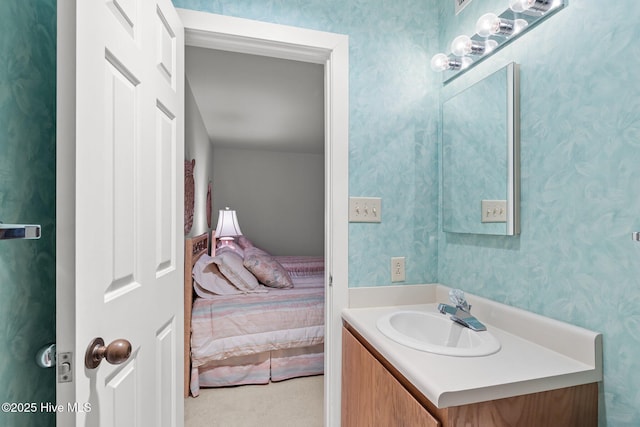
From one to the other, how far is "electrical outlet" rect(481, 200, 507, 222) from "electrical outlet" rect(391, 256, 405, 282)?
0.42m

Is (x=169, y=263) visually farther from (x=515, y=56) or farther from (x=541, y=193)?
(x=515, y=56)

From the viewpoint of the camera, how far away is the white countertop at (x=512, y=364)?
2.58 feet

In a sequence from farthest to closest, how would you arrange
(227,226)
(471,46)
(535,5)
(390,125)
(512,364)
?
1. (227,226)
2. (390,125)
3. (471,46)
4. (535,5)
5. (512,364)

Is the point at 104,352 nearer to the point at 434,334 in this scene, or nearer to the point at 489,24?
the point at 434,334

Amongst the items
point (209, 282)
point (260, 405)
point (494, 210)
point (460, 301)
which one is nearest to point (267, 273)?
point (209, 282)

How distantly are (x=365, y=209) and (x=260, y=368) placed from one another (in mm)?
1577

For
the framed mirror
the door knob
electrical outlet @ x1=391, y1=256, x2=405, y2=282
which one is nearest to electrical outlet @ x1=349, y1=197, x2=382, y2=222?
electrical outlet @ x1=391, y1=256, x2=405, y2=282

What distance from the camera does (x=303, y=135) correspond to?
4.39m

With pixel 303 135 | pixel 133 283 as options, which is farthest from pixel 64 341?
pixel 303 135

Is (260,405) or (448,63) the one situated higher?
(448,63)

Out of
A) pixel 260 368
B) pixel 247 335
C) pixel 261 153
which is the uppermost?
pixel 261 153

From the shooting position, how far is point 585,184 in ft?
2.98

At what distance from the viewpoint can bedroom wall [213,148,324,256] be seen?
201 inches

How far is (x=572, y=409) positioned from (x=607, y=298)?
317mm
